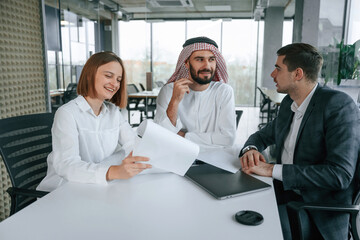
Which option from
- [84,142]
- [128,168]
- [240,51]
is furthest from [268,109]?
[128,168]

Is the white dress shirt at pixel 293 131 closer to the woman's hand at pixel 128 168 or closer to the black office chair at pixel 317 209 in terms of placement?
the black office chair at pixel 317 209

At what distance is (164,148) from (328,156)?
2.60 ft

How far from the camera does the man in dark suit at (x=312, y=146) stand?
1336 millimetres

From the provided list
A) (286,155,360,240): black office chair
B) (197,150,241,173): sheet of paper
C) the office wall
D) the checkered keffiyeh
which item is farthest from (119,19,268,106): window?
(286,155,360,240): black office chair

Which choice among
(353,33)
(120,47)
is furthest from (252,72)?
(120,47)

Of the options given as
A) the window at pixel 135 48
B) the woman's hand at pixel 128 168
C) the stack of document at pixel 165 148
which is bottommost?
the woman's hand at pixel 128 168

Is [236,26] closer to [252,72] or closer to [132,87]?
[252,72]

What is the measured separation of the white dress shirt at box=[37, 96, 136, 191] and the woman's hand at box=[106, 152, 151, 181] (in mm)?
32

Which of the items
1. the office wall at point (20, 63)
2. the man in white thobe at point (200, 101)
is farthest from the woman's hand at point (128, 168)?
the office wall at point (20, 63)

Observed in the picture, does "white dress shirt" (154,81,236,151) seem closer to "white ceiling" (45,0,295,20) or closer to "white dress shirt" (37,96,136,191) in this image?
"white dress shirt" (37,96,136,191)

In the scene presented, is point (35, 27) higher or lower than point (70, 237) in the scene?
higher

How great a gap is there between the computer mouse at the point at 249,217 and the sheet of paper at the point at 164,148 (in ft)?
0.94

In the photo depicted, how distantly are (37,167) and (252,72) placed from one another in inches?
211

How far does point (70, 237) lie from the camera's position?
871mm
